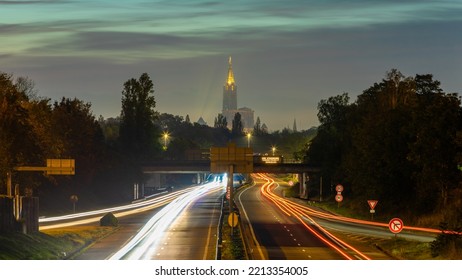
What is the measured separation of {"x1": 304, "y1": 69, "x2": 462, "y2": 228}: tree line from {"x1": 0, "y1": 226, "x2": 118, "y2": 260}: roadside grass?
28.7m

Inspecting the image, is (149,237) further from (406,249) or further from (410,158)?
(410,158)

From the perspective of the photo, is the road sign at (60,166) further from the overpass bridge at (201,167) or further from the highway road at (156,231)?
the overpass bridge at (201,167)

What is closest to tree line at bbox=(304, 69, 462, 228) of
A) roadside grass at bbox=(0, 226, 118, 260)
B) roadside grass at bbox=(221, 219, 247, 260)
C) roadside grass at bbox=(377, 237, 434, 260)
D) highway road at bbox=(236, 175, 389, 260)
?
roadside grass at bbox=(377, 237, 434, 260)

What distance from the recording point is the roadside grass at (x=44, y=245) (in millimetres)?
71812

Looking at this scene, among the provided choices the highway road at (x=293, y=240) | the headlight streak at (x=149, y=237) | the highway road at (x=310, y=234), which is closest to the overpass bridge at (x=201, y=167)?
the headlight streak at (x=149, y=237)

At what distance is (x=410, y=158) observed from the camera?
11712cm

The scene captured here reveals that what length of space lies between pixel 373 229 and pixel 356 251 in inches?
1075

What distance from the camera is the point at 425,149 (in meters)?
115

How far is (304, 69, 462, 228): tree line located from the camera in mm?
113438

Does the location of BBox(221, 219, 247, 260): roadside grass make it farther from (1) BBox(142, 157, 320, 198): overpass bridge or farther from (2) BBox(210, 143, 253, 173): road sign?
(1) BBox(142, 157, 320, 198): overpass bridge

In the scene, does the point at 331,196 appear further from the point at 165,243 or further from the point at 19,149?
the point at 165,243

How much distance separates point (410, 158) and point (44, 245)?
165ft
